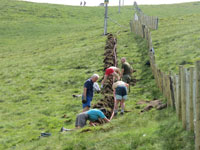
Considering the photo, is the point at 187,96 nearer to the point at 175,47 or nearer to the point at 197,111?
the point at 197,111

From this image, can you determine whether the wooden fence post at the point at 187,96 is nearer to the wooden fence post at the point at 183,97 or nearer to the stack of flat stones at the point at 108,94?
the wooden fence post at the point at 183,97

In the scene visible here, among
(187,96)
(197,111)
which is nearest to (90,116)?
(187,96)

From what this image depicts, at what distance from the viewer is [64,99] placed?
19500 mm

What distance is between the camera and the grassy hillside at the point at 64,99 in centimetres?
1042

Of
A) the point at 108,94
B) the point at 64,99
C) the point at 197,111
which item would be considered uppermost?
the point at 197,111

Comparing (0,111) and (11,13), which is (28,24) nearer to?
(11,13)

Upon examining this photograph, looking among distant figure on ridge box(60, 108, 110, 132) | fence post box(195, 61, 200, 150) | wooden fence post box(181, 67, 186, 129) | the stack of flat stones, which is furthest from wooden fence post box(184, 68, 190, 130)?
the stack of flat stones

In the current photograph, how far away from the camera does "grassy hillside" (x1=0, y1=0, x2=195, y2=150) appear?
10.4 meters

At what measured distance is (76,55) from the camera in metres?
31.0

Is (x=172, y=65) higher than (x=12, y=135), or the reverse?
(x=172, y=65)

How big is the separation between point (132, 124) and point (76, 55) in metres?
19.5

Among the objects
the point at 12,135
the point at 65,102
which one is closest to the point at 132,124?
the point at 12,135

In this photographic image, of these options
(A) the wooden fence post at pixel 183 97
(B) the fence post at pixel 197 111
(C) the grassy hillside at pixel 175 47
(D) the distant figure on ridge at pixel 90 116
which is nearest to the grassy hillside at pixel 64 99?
(A) the wooden fence post at pixel 183 97

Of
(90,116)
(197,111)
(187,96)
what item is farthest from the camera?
(90,116)
